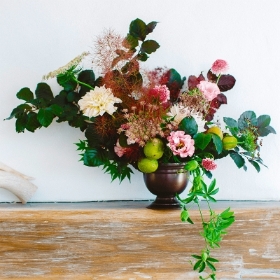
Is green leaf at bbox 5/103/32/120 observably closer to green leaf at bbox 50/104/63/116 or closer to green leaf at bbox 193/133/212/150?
green leaf at bbox 50/104/63/116

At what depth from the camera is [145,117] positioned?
128cm

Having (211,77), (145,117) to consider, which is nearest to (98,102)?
(145,117)

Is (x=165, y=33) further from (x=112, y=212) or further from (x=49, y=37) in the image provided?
(x=112, y=212)

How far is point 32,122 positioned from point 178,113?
16.4 inches

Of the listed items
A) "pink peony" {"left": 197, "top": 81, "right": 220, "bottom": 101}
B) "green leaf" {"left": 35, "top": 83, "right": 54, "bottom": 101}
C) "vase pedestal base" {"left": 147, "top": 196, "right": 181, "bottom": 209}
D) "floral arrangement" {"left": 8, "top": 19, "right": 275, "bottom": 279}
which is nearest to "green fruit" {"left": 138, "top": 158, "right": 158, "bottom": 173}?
"floral arrangement" {"left": 8, "top": 19, "right": 275, "bottom": 279}

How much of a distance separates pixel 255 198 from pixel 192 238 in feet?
0.91

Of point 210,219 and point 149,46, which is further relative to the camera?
point 149,46

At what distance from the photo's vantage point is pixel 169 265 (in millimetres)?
1396

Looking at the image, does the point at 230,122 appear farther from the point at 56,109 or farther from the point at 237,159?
the point at 56,109

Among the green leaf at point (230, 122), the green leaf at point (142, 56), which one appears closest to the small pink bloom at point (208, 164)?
the green leaf at point (230, 122)

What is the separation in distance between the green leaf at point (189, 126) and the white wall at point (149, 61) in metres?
0.28

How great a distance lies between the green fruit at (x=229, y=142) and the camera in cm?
134

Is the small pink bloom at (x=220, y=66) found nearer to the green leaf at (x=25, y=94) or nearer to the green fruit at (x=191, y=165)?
the green fruit at (x=191, y=165)

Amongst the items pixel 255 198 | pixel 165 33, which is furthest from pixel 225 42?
pixel 255 198
